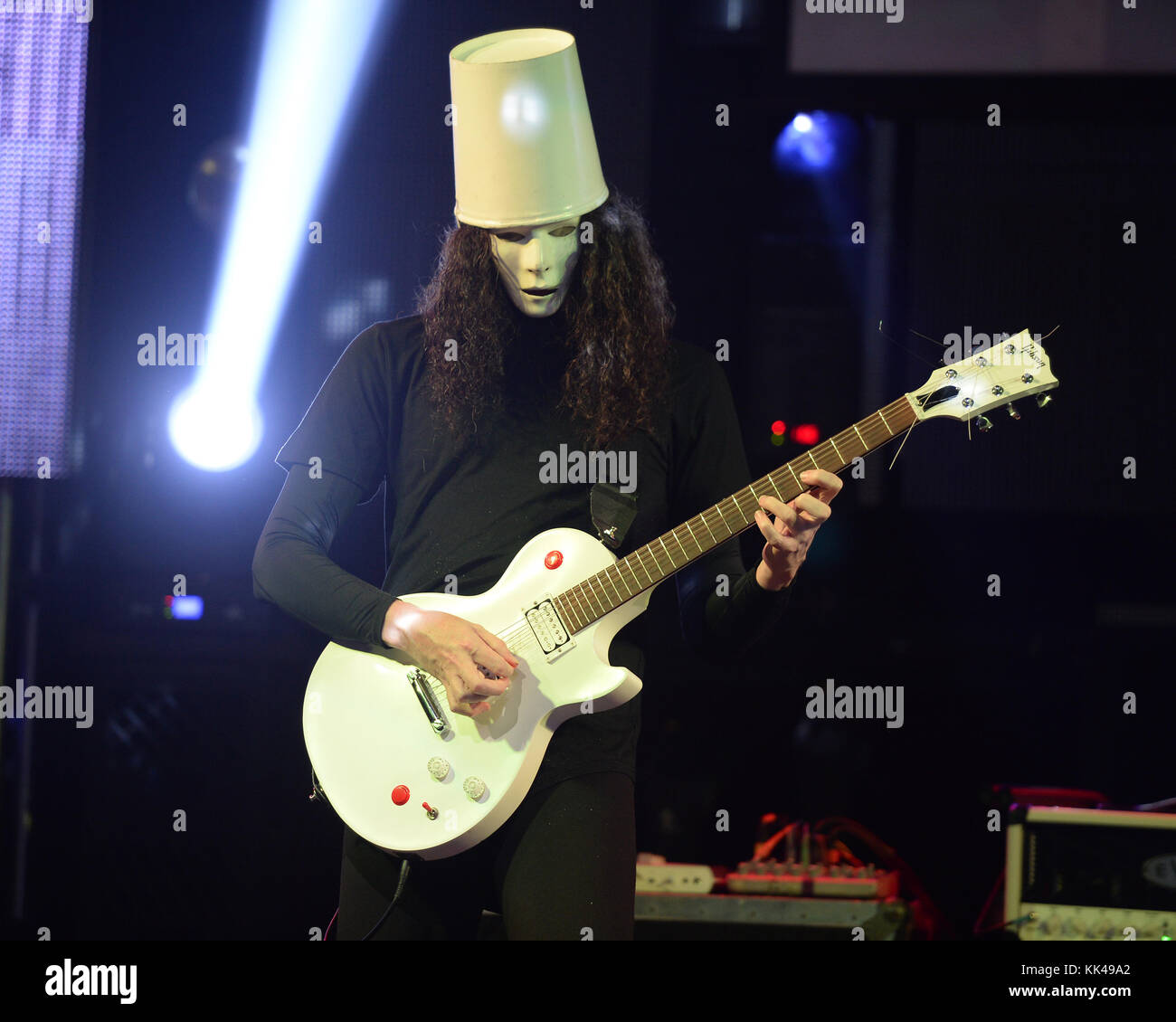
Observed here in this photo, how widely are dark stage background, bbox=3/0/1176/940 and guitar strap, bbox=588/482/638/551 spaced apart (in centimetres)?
118

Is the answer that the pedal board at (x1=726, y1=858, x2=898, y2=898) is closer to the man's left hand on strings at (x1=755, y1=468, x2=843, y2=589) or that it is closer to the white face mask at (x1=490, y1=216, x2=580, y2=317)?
the man's left hand on strings at (x1=755, y1=468, x2=843, y2=589)

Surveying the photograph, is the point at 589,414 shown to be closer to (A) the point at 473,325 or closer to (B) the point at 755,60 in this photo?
(A) the point at 473,325

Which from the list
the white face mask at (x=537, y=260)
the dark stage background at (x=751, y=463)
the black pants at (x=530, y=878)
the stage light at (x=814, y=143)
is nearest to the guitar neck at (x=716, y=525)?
the black pants at (x=530, y=878)

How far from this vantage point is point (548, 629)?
2240 mm

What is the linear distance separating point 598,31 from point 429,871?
7.30ft

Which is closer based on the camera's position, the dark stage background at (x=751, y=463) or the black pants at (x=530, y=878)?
the black pants at (x=530, y=878)

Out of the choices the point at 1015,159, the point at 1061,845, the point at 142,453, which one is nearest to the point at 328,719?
the point at 142,453

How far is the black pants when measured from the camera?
6.81 ft

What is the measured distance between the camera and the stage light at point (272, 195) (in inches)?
127

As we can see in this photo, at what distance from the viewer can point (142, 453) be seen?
3275mm

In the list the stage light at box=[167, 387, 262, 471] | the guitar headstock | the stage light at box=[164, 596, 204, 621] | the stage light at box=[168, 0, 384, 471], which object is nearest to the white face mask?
the guitar headstock

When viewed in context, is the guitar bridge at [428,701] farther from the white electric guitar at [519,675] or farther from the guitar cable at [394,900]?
the guitar cable at [394,900]

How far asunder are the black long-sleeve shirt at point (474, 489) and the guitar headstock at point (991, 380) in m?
0.41

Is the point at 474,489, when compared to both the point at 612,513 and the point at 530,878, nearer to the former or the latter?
the point at 612,513
